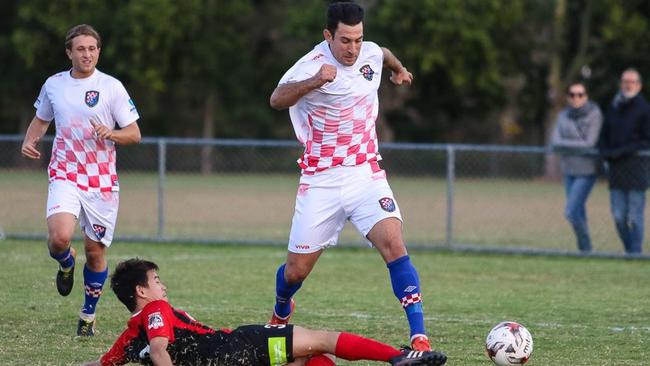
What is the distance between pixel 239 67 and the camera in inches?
1761

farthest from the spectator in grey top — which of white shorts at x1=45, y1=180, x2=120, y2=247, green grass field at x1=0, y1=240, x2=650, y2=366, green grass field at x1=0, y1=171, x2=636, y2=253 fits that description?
white shorts at x1=45, y1=180, x2=120, y2=247

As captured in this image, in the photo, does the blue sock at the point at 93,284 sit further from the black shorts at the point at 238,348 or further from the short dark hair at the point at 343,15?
the short dark hair at the point at 343,15

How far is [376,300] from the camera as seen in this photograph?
10.6m

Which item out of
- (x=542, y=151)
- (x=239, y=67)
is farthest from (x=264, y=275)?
(x=239, y=67)

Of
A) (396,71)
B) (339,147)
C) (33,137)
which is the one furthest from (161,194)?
(339,147)

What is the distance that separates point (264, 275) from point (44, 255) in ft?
9.80

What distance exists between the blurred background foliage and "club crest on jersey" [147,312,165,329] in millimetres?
33796

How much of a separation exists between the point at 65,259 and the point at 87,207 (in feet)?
1.49

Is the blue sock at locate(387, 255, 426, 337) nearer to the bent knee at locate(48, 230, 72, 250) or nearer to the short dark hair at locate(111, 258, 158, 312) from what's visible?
the short dark hair at locate(111, 258, 158, 312)

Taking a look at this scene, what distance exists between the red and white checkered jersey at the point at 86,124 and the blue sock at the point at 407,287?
2.53 m

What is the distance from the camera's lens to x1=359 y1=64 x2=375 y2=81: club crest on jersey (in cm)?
754

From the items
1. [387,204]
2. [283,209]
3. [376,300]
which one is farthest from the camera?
[283,209]

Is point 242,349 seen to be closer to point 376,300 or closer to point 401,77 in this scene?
point 401,77

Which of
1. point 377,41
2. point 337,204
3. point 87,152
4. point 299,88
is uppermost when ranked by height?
point 377,41
